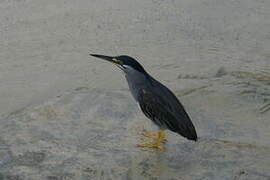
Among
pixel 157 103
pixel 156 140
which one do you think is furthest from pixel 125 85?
pixel 157 103

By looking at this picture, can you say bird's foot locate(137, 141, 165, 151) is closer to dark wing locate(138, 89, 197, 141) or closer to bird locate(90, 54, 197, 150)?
bird locate(90, 54, 197, 150)

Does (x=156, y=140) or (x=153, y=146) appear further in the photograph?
(x=156, y=140)

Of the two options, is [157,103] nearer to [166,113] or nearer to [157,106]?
[157,106]

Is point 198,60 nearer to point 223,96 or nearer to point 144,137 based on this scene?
point 223,96

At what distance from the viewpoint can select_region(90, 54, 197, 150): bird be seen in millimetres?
4539

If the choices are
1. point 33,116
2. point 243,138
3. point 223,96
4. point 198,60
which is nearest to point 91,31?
point 198,60

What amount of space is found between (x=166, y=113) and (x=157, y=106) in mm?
114

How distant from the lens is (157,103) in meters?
4.71

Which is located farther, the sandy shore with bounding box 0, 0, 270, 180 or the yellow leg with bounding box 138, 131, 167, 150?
the yellow leg with bounding box 138, 131, 167, 150

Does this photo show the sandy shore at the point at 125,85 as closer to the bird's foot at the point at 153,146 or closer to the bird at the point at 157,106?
the bird's foot at the point at 153,146

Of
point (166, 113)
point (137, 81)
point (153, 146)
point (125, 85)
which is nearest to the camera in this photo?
point (166, 113)

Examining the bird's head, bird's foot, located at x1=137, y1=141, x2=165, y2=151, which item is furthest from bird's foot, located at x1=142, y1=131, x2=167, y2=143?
the bird's head

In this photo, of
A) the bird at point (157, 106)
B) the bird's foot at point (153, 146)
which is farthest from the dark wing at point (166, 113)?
the bird's foot at point (153, 146)

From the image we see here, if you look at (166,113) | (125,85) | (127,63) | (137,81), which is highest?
(127,63)
